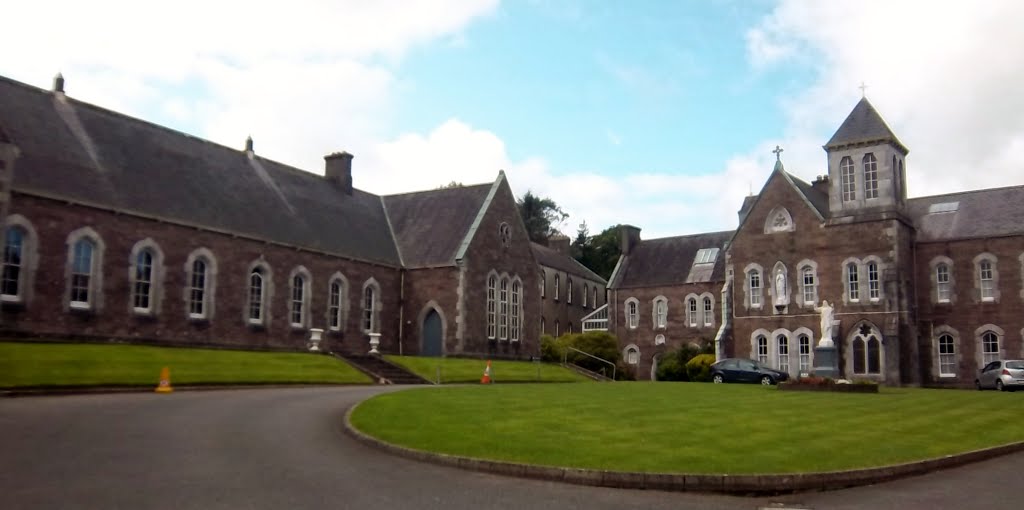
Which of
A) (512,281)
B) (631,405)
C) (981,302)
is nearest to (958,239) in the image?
(981,302)

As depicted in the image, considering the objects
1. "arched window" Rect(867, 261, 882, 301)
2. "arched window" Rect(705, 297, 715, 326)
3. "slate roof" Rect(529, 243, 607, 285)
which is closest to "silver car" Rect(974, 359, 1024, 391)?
"arched window" Rect(867, 261, 882, 301)

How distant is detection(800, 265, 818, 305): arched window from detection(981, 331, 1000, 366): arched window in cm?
850

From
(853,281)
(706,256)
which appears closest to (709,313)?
(706,256)

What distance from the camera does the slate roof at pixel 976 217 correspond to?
45.4 meters

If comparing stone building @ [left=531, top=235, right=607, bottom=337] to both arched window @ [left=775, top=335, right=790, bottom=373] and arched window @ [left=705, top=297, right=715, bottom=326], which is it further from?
arched window @ [left=775, top=335, right=790, bottom=373]

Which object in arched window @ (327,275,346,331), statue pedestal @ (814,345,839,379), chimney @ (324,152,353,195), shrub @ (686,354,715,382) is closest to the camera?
statue pedestal @ (814,345,839,379)

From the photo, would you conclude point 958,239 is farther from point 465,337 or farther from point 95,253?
point 95,253

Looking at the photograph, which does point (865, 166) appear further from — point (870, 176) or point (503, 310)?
point (503, 310)

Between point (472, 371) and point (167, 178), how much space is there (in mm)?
15538

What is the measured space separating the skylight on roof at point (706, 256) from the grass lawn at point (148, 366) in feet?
107

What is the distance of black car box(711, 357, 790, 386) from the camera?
1500 inches

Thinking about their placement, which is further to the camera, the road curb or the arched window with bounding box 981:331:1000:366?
the arched window with bounding box 981:331:1000:366

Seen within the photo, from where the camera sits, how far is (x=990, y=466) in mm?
14562

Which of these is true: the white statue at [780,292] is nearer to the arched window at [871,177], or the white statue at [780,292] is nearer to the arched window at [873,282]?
the arched window at [873,282]
